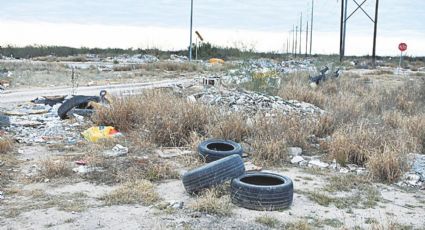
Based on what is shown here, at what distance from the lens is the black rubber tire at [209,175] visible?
6.11m

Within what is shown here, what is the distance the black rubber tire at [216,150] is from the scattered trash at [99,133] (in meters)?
2.20

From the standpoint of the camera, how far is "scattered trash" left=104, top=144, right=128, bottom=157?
8.25 metres

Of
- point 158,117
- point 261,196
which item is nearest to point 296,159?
point 261,196

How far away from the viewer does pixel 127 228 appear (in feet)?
16.8

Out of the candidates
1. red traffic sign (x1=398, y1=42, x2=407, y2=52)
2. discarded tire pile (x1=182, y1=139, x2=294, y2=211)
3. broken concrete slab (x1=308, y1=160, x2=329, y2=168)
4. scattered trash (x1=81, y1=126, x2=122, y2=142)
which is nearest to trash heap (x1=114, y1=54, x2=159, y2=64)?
red traffic sign (x1=398, y1=42, x2=407, y2=52)

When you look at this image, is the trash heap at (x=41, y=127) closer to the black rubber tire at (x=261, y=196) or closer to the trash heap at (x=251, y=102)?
the trash heap at (x=251, y=102)

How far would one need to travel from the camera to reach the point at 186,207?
18.9 feet

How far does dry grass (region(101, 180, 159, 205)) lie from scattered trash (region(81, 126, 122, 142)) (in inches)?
123

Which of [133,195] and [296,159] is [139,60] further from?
[133,195]

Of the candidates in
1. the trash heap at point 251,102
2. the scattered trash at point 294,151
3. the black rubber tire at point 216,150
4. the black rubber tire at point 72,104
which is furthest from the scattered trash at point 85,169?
the black rubber tire at point 72,104

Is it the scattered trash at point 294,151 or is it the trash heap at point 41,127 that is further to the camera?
the trash heap at point 41,127

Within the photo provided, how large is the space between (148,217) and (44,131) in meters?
5.62

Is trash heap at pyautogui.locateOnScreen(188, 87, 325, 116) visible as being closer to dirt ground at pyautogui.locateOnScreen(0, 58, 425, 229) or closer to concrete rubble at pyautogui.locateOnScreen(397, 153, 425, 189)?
concrete rubble at pyautogui.locateOnScreen(397, 153, 425, 189)

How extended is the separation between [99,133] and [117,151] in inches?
49.9
